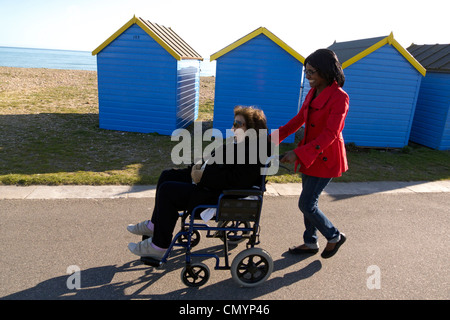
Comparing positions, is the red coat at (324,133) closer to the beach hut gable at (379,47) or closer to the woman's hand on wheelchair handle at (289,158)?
the woman's hand on wheelchair handle at (289,158)

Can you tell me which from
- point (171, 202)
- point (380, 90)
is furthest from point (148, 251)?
point (380, 90)

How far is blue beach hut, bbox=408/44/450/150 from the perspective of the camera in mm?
9148

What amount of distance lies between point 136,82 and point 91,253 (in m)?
6.17

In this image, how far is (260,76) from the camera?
8.58m

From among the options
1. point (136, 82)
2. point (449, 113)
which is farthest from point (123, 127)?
point (449, 113)

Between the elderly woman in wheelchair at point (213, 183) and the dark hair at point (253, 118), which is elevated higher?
the dark hair at point (253, 118)

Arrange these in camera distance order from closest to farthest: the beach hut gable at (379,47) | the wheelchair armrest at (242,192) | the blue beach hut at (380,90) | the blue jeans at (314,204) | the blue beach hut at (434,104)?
1. the wheelchair armrest at (242,192)
2. the blue jeans at (314,204)
3. the beach hut gable at (379,47)
4. the blue beach hut at (380,90)
5. the blue beach hut at (434,104)

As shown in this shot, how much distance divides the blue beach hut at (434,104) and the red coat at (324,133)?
7.51 m

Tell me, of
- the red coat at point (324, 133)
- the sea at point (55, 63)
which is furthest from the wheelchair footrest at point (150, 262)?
the sea at point (55, 63)

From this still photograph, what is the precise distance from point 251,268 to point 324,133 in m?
1.38

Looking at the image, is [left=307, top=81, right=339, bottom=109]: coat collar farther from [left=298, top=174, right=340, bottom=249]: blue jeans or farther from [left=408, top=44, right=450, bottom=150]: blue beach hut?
[left=408, top=44, right=450, bottom=150]: blue beach hut

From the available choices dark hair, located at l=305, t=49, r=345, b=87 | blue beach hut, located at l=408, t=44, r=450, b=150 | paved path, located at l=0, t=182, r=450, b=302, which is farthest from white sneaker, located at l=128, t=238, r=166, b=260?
blue beach hut, located at l=408, t=44, r=450, b=150

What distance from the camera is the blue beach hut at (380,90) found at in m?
8.55

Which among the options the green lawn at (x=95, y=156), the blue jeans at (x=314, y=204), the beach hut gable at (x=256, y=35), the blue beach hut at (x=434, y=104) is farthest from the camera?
the blue beach hut at (x=434, y=104)
